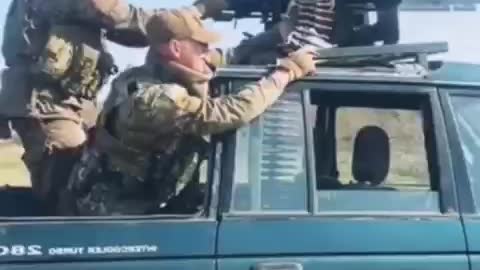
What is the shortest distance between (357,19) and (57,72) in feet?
4.81

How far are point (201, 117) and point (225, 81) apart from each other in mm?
223

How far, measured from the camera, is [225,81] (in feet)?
15.6

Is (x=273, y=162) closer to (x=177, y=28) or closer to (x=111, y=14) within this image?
(x=177, y=28)

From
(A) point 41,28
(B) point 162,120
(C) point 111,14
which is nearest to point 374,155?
(B) point 162,120

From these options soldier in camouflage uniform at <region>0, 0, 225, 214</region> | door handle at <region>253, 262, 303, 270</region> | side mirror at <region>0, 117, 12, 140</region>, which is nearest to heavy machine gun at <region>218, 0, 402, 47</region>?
soldier in camouflage uniform at <region>0, 0, 225, 214</region>

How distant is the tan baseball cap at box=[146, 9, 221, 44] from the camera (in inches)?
192

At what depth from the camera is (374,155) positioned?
16.5 ft

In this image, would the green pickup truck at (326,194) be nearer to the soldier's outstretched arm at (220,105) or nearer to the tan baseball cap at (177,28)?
the soldier's outstretched arm at (220,105)

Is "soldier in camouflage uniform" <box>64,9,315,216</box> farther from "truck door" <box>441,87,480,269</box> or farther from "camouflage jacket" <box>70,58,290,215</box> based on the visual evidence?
"truck door" <box>441,87,480,269</box>

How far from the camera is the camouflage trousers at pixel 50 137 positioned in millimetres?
5484

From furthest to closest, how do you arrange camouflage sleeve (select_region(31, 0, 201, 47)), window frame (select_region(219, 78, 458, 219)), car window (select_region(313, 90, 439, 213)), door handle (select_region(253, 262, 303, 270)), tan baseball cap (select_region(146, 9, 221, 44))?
camouflage sleeve (select_region(31, 0, 201, 47)) < tan baseball cap (select_region(146, 9, 221, 44)) < car window (select_region(313, 90, 439, 213)) < window frame (select_region(219, 78, 458, 219)) < door handle (select_region(253, 262, 303, 270))

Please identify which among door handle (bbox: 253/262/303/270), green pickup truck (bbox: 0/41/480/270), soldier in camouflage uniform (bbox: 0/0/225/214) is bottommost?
door handle (bbox: 253/262/303/270)

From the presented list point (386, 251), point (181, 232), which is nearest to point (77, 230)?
point (181, 232)

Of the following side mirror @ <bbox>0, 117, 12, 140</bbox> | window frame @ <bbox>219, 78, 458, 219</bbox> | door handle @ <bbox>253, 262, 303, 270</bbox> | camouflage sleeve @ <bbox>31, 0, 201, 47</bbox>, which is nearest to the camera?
door handle @ <bbox>253, 262, 303, 270</bbox>
